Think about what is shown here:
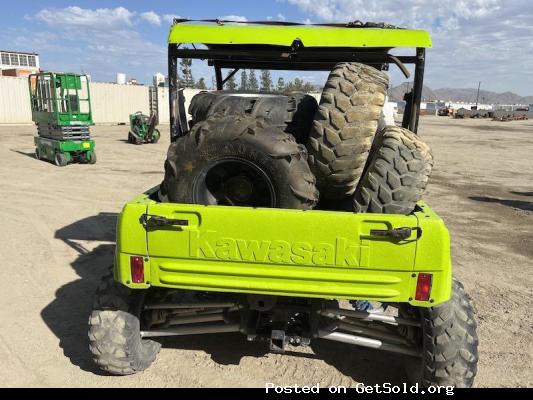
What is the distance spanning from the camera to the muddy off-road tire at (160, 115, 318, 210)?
101 inches

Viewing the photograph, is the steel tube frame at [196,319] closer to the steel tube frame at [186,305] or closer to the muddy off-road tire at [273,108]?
the steel tube frame at [186,305]

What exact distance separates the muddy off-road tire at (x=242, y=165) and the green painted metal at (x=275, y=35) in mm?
1003

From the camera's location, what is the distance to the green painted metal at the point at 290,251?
2.46 meters

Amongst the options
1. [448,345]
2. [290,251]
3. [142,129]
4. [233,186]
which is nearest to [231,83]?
[233,186]

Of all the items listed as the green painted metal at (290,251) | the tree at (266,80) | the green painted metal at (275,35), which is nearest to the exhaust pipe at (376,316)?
the green painted metal at (290,251)

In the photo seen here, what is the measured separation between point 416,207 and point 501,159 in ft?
52.2

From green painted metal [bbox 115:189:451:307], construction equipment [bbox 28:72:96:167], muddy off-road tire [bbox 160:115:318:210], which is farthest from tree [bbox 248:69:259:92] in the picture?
construction equipment [bbox 28:72:96:167]

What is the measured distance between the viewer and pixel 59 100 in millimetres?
12977

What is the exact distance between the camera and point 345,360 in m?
3.44

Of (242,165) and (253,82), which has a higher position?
(253,82)

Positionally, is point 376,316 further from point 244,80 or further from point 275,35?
point 244,80

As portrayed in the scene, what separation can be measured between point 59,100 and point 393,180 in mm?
12618

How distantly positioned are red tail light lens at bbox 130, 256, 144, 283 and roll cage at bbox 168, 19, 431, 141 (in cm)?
137

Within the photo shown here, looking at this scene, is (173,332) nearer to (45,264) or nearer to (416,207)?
(416,207)
